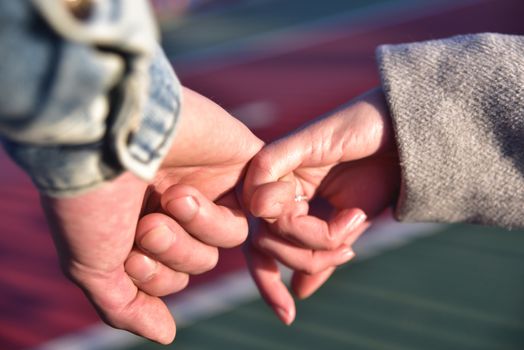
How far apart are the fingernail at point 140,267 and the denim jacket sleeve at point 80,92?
316mm

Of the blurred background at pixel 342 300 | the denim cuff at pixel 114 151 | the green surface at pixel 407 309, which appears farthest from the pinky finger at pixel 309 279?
the green surface at pixel 407 309

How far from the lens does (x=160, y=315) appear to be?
4.64ft

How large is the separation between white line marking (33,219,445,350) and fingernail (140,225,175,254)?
1466 millimetres

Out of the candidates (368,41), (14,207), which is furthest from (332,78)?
(14,207)

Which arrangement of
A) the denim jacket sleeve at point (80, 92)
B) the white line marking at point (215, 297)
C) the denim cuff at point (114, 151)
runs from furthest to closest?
the white line marking at point (215, 297), the denim cuff at point (114, 151), the denim jacket sleeve at point (80, 92)

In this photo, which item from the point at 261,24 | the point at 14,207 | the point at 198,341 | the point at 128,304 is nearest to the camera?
the point at 128,304

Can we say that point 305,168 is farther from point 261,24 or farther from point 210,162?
point 261,24

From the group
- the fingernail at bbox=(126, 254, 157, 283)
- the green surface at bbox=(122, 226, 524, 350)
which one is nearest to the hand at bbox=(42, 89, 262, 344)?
the fingernail at bbox=(126, 254, 157, 283)

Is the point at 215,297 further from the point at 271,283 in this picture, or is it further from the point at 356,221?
the point at 356,221

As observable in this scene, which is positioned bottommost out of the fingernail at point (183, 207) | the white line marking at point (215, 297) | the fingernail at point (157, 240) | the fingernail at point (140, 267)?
the white line marking at point (215, 297)

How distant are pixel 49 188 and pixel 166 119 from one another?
21 centimetres

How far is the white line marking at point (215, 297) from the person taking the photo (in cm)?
278

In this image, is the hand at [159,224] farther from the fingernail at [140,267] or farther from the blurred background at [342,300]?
the blurred background at [342,300]

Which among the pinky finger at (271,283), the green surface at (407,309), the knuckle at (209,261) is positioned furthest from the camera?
the green surface at (407,309)
